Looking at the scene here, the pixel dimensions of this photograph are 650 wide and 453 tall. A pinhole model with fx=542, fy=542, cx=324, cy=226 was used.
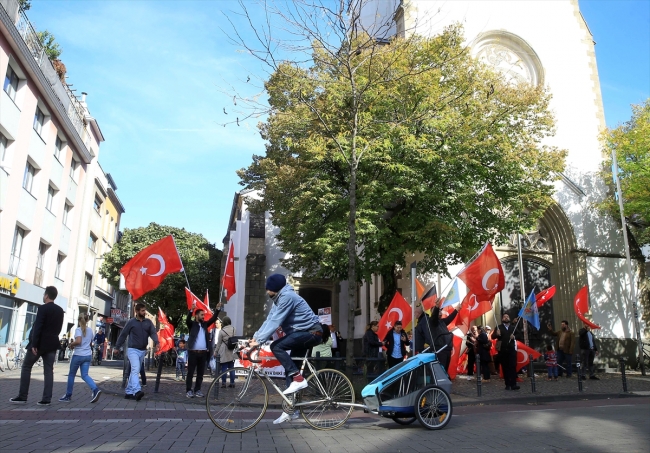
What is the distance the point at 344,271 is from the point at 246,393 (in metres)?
12.8

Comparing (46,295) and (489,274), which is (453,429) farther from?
(46,295)

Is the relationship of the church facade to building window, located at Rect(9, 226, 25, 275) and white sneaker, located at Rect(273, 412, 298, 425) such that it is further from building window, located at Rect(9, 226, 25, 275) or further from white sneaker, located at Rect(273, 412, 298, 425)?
white sneaker, located at Rect(273, 412, 298, 425)

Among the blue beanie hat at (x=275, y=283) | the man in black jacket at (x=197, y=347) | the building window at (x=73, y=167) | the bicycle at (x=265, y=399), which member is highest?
the building window at (x=73, y=167)

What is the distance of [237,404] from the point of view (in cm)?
642

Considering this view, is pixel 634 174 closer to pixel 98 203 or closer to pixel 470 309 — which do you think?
pixel 470 309

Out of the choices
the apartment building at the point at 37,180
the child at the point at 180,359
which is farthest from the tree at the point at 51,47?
the child at the point at 180,359

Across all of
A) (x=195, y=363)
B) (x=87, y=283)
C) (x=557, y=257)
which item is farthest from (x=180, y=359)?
(x=87, y=283)

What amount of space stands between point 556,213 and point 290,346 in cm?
2162

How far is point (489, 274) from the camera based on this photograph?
1216 centimetres

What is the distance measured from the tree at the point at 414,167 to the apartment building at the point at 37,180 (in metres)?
10.7

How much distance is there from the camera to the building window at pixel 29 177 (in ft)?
80.8

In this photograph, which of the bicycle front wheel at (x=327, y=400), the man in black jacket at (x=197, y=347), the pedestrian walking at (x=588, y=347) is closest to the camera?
the bicycle front wheel at (x=327, y=400)

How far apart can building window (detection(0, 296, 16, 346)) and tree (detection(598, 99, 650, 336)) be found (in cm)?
2611

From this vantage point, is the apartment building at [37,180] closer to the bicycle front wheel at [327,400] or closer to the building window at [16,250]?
the building window at [16,250]
